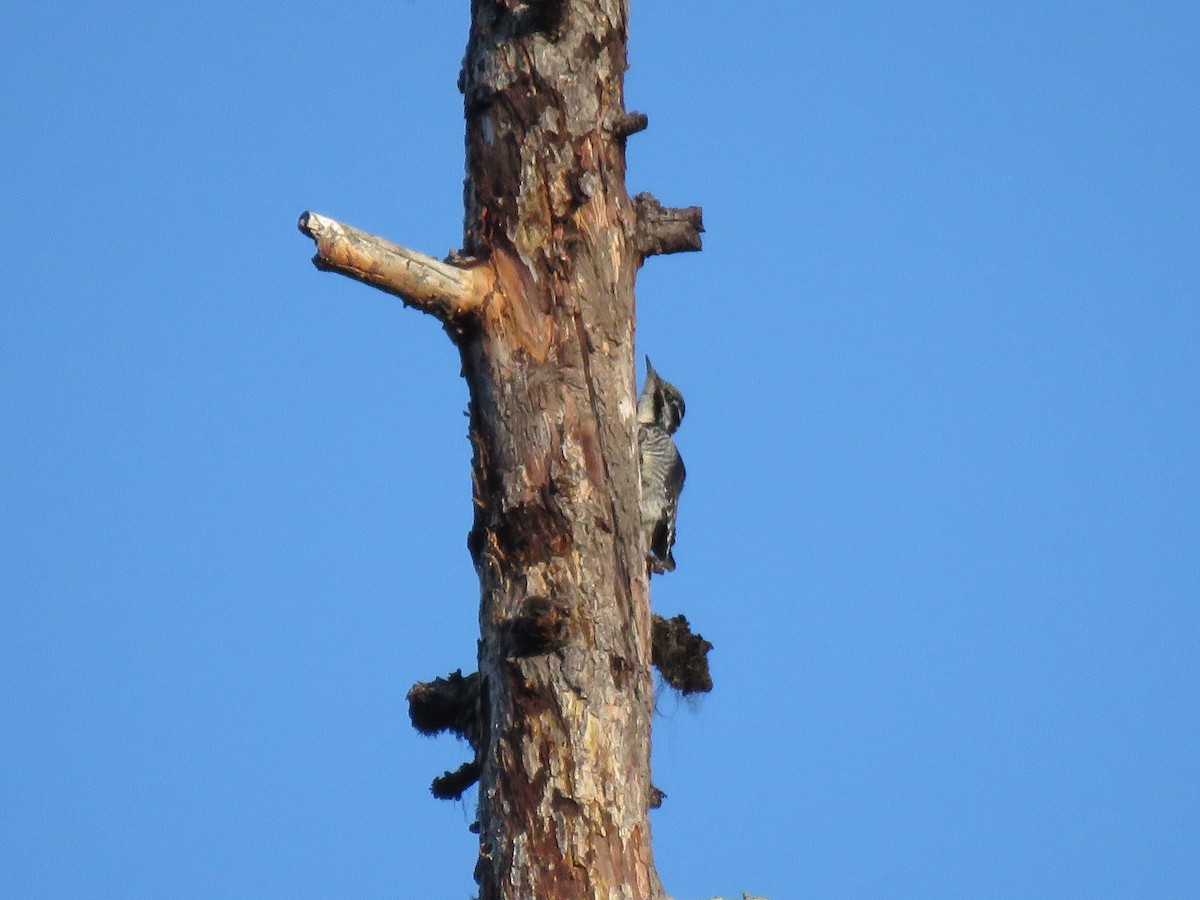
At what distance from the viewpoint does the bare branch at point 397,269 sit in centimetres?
403

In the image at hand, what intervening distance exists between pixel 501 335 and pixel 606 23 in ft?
3.28

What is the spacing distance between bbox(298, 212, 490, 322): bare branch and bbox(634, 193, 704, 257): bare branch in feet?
1.67

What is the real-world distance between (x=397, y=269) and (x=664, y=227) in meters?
0.86

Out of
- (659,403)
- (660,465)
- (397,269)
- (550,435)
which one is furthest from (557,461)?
(659,403)

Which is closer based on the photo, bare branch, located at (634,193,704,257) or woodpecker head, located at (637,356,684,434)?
bare branch, located at (634,193,704,257)

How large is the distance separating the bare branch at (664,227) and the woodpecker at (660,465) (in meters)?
0.98

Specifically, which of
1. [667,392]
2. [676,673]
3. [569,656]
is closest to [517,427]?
[569,656]

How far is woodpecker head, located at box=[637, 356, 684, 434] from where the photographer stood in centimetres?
724

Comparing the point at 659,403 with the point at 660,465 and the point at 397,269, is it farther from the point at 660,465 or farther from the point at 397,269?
the point at 397,269

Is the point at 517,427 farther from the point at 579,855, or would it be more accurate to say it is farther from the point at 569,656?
the point at 579,855

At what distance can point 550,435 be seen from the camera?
417 cm

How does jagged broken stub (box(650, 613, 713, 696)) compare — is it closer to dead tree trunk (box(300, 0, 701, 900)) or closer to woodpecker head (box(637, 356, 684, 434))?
dead tree trunk (box(300, 0, 701, 900))

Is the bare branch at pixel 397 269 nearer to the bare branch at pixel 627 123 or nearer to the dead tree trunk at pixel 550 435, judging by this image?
the dead tree trunk at pixel 550 435

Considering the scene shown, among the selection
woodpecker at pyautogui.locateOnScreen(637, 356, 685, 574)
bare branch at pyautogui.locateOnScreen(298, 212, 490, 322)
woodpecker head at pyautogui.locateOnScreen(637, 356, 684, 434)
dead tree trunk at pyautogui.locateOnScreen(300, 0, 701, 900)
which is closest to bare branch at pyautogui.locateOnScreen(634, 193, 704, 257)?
dead tree trunk at pyautogui.locateOnScreen(300, 0, 701, 900)
